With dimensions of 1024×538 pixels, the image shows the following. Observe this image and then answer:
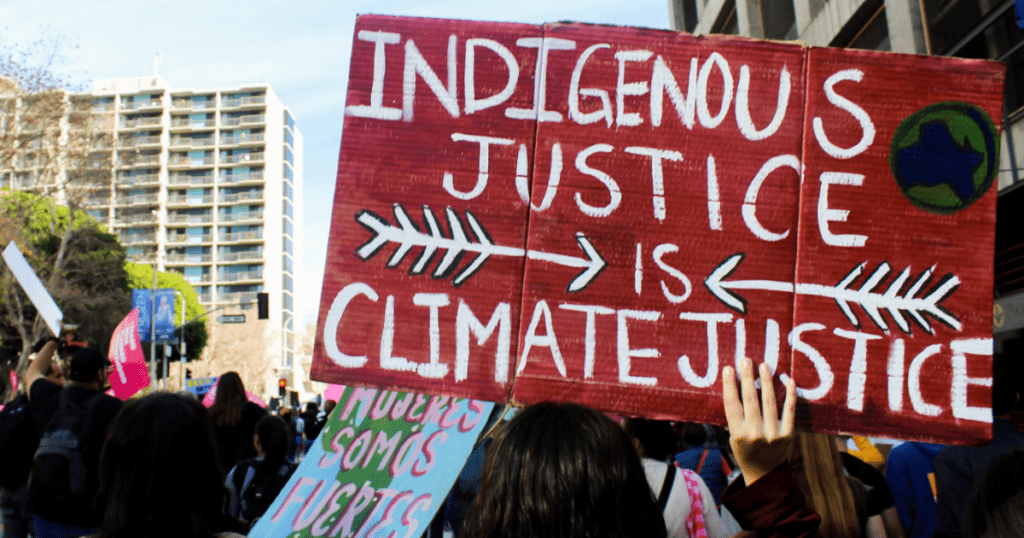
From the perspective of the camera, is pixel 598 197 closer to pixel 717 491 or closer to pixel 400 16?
pixel 400 16

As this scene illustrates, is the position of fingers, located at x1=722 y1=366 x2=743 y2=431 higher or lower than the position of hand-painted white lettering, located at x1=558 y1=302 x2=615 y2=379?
lower

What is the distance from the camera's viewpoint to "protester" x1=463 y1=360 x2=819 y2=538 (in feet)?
4.36

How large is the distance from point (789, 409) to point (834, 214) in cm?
53

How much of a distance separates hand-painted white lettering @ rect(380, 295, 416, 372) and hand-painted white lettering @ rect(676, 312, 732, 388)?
67 centimetres

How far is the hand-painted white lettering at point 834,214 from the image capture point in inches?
76.3

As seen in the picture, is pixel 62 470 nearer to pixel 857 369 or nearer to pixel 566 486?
pixel 566 486

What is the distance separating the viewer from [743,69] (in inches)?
78.5

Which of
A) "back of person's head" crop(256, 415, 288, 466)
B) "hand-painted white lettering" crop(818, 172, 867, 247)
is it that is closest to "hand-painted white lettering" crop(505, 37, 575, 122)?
"hand-painted white lettering" crop(818, 172, 867, 247)

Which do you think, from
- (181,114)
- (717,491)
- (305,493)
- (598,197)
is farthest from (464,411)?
(181,114)

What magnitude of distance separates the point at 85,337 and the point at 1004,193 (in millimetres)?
33434

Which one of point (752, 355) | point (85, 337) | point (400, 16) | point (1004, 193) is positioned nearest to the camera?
point (752, 355)

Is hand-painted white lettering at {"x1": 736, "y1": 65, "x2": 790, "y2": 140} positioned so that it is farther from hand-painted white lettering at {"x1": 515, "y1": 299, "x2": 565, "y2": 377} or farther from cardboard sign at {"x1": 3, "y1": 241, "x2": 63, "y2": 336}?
cardboard sign at {"x1": 3, "y1": 241, "x2": 63, "y2": 336}

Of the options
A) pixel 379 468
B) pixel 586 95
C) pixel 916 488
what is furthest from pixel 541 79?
pixel 916 488

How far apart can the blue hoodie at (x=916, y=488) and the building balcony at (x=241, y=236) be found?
79302mm
